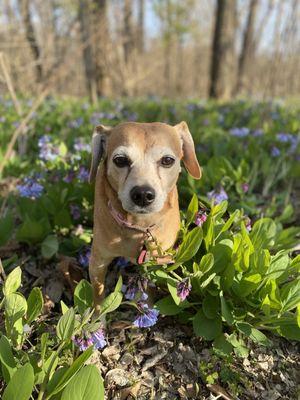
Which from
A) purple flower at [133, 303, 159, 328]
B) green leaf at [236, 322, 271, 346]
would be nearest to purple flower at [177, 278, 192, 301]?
purple flower at [133, 303, 159, 328]

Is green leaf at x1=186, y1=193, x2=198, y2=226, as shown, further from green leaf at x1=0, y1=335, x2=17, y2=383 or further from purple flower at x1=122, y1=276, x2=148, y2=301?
green leaf at x1=0, y1=335, x2=17, y2=383

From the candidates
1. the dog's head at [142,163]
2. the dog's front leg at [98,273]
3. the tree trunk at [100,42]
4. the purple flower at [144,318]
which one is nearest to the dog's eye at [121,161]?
the dog's head at [142,163]

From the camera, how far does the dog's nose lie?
1.85 metres

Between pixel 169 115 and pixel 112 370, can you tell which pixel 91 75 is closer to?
pixel 169 115

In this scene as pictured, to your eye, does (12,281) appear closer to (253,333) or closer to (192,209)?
(192,209)

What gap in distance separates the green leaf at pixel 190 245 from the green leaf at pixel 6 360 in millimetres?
973

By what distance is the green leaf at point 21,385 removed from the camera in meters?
1.51

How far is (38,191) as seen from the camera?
108 inches

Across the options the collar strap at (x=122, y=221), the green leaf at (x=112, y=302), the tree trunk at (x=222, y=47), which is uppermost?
the collar strap at (x=122, y=221)

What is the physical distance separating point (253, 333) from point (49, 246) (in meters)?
1.52

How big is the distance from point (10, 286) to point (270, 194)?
9.23 ft

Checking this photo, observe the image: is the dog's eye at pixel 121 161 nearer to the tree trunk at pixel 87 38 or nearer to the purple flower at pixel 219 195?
the purple flower at pixel 219 195

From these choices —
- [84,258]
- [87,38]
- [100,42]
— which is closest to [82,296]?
[84,258]

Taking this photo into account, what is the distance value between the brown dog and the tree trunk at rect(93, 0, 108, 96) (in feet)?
25.5
